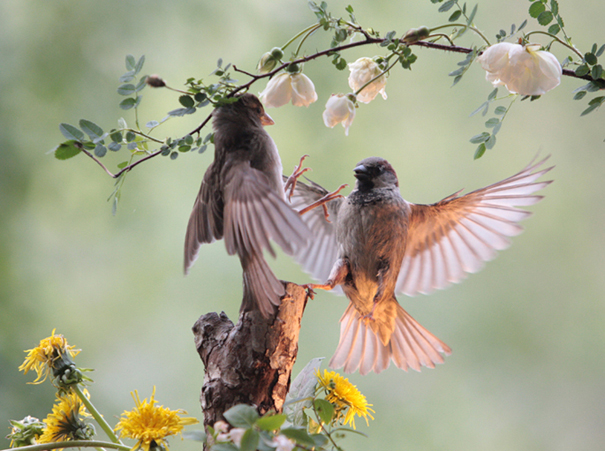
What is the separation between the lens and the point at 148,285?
1976mm

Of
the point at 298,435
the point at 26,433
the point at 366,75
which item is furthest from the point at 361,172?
the point at 26,433

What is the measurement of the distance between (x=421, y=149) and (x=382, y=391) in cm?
94

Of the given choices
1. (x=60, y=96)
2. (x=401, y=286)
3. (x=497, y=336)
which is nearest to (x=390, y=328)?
(x=401, y=286)

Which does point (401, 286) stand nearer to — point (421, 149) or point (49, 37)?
point (421, 149)

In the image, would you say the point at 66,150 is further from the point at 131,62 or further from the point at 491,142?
the point at 491,142

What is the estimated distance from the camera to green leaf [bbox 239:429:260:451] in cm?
54

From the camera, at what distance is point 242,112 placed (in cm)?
90

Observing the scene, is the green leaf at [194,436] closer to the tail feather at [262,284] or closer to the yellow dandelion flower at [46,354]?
the tail feather at [262,284]

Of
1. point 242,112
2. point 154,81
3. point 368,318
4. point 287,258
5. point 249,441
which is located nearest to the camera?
point 249,441

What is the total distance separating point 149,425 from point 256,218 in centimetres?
32

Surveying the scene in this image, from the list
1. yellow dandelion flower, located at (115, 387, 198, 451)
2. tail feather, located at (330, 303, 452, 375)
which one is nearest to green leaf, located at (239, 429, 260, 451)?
yellow dandelion flower, located at (115, 387, 198, 451)

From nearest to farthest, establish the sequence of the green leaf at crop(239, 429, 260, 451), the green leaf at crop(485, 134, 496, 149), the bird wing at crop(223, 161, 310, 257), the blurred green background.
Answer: the green leaf at crop(239, 429, 260, 451) → the bird wing at crop(223, 161, 310, 257) → the green leaf at crop(485, 134, 496, 149) → the blurred green background

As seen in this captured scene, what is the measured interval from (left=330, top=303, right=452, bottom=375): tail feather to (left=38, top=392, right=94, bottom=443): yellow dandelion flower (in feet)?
1.59

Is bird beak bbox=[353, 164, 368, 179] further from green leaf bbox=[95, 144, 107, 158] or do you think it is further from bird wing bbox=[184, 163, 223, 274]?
green leaf bbox=[95, 144, 107, 158]
